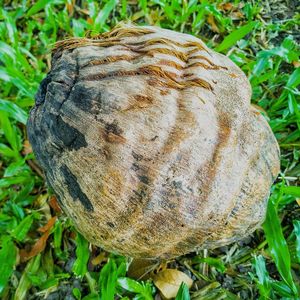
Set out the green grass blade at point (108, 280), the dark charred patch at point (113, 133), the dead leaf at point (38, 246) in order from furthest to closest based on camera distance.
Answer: the dead leaf at point (38, 246), the green grass blade at point (108, 280), the dark charred patch at point (113, 133)

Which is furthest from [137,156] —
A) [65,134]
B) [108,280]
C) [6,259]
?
[6,259]

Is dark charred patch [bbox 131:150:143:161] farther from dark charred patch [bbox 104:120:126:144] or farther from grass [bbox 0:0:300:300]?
grass [bbox 0:0:300:300]

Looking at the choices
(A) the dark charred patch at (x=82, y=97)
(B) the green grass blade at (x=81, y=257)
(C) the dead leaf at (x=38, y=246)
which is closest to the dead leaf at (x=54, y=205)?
(C) the dead leaf at (x=38, y=246)

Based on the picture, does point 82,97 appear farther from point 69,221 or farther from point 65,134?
point 69,221

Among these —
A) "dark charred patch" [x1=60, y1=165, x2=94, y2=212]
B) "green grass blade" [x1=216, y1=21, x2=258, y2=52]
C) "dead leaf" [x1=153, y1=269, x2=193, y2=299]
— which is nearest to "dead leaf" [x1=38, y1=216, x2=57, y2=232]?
"dead leaf" [x1=153, y1=269, x2=193, y2=299]

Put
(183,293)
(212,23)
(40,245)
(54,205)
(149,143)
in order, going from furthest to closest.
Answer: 1. (212,23)
2. (54,205)
3. (40,245)
4. (183,293)
5. (149,143)

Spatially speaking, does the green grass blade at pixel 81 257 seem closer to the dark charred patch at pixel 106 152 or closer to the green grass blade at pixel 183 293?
the green grass blade at pixel 183 293

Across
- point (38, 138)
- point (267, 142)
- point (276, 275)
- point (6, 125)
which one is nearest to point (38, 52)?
point (6, 125)
